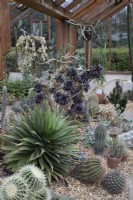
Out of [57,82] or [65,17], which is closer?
[57,82]

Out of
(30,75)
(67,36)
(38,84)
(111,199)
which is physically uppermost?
(67,36)

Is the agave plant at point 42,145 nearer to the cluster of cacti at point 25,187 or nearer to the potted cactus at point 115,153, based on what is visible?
the potted cactus at point 115,153

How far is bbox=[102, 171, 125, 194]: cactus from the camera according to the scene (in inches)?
106

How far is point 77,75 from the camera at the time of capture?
3918mm

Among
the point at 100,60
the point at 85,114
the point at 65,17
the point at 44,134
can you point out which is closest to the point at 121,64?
the point at 100,60

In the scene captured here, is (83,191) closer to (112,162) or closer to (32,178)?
(112,162)

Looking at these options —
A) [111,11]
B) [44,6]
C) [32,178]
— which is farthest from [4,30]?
[111,11]

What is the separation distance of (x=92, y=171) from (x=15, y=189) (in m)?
1.15

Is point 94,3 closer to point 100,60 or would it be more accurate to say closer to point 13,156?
point 100,60

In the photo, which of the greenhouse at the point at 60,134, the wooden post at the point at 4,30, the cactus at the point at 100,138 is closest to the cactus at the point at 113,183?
the greenhouse at the point at 60,134

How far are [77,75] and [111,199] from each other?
1.88 meters

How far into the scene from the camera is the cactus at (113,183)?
269cm

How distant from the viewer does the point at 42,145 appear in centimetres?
275

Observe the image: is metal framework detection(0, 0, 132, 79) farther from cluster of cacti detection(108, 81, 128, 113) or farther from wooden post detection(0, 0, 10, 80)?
cluster of cacti detection(108, 81, 128, 113)
